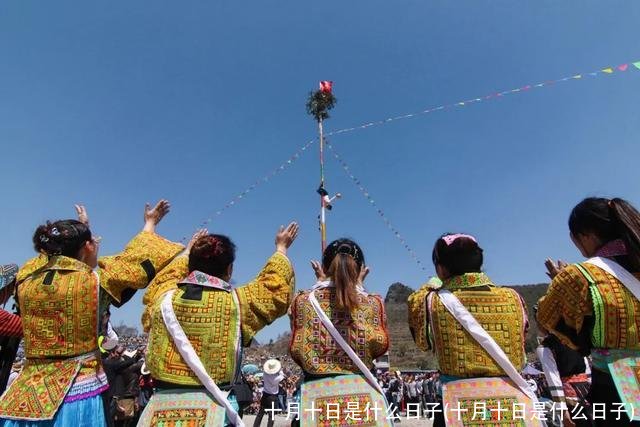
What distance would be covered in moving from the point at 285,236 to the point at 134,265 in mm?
1054

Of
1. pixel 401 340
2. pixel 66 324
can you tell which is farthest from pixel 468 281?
pixel 401 340

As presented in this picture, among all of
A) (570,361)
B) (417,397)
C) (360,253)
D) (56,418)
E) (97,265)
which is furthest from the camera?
(417,397)

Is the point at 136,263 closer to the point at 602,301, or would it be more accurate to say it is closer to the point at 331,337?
the point at 331,337

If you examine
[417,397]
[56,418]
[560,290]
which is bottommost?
[417,397]

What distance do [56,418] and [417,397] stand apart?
19967 millimetres

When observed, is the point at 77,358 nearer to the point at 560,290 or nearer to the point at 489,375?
the point at 489,375

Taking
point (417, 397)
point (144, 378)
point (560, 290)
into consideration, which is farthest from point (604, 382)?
point (417, 397)

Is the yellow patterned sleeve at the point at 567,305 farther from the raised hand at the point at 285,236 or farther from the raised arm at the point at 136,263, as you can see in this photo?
the raised arm at the point at 136,263

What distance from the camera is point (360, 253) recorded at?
3535 mm

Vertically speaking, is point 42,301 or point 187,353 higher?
point 42,301

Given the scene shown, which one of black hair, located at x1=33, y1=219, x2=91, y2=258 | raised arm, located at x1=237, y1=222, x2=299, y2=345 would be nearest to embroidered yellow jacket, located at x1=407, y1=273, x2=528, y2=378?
raised arm, located at x1=237, y1=222, x2=299, y2=345

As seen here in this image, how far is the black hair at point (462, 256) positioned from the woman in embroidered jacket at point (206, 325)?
1108mm

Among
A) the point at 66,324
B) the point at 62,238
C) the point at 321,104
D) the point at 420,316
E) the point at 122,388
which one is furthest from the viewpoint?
the point at 321,104

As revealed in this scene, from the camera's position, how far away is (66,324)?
2955 mm
